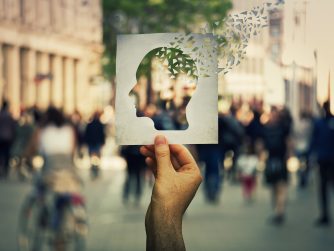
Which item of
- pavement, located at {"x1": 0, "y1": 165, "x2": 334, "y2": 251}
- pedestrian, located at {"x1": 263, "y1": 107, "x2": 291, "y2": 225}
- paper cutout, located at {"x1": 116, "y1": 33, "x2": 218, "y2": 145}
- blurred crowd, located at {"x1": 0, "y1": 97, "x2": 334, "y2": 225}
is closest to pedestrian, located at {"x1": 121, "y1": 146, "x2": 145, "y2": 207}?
blurred crowd, located at {"x1": 0, "y1": 97, "x2": 334, "y2": 225}

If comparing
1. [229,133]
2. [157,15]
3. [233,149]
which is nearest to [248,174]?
[229,133]

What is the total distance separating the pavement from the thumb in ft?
25.6

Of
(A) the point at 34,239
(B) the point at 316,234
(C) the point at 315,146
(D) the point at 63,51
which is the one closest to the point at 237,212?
(C) the point at 315,146

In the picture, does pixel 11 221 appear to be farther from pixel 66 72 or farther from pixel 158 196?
pixel 66 72

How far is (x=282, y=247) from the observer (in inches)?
414

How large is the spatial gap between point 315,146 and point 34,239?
16.2 ft

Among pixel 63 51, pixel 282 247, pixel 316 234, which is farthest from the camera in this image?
pixel 63 51

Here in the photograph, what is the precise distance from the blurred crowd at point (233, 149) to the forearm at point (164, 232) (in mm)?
4451

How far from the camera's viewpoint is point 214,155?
1628 centimetres

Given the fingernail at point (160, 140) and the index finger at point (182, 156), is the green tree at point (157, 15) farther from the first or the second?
the fingernail at point (160, 140)

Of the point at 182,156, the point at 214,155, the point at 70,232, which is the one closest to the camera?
the point at 182,156

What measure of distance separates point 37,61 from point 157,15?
30064mm

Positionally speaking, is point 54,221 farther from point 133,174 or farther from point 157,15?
point 133,174

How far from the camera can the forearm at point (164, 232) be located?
2285mm
